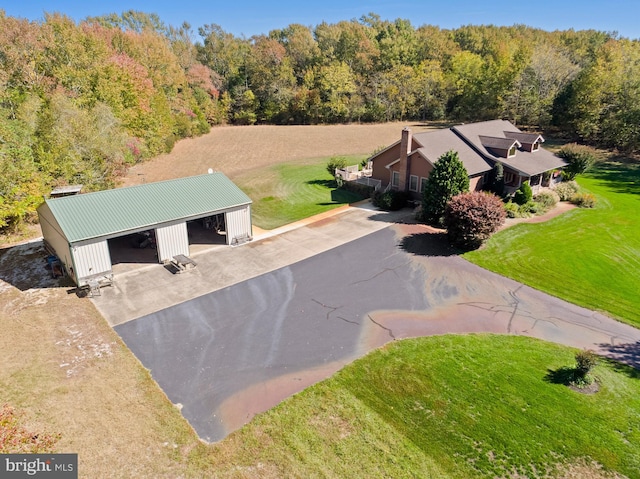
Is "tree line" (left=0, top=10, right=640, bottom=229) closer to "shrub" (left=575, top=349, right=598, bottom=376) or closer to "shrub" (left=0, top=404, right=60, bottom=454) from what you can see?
"shrub" (left=0, top=404, right=60, bottom=454)

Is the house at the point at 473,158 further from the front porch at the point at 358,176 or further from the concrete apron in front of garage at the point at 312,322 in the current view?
the concrete apron in front of garage at the point at 312,322

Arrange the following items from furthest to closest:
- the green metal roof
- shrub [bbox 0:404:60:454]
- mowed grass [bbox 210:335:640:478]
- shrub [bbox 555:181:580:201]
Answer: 1. shrub [bbox 555:181:580:201]
2. the green metal roof
3. mowed grass [bbox 210:335:640:478]
4. shrub [bbox 0:404:60:454]

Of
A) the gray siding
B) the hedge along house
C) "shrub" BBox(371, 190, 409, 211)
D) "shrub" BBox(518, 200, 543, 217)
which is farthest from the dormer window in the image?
the gray siding

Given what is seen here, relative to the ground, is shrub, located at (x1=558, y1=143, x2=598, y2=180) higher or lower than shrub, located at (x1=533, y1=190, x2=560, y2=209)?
higher

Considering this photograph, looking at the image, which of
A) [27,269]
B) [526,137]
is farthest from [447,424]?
[526,137]

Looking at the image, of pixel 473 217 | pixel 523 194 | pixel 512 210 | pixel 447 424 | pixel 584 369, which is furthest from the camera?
pixel 523 194

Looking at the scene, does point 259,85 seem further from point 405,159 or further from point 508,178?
point 508,178
